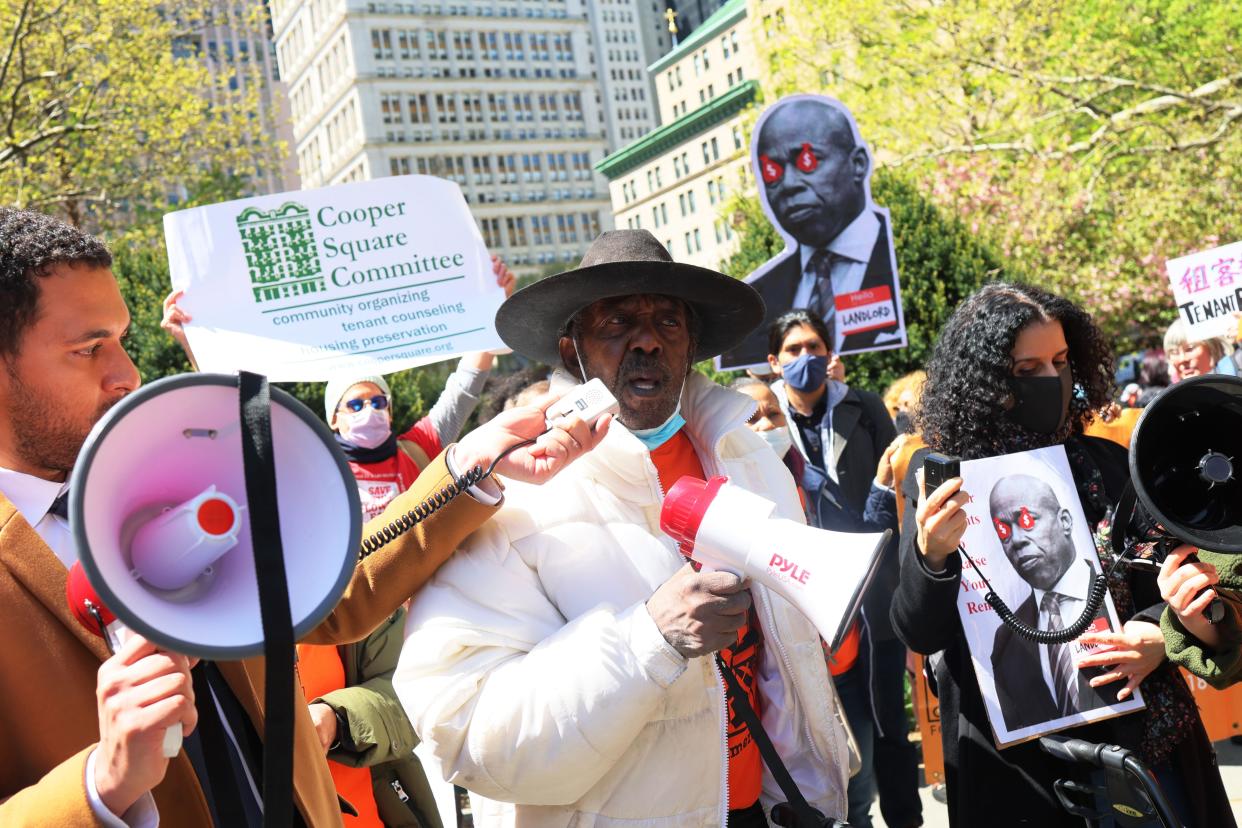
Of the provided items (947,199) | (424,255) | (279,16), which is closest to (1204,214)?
(947,199)

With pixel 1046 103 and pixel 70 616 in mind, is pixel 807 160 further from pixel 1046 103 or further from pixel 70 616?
pixel 1046 103

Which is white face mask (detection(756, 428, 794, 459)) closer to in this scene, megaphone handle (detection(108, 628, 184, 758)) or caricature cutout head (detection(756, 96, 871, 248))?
caricature cutout head (detection(756, 96, 871, 248))

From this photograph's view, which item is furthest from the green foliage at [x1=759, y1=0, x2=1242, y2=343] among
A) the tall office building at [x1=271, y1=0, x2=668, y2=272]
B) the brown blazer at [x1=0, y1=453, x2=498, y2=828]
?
the tall office building at [x1=271, y1=0, x2=668, y2=272]

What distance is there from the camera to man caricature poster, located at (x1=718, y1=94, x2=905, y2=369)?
21.4 ft

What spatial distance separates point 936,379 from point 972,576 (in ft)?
1.89

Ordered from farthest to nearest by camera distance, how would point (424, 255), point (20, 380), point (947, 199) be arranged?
point (947, 199), point (424, 255), point (20, 380)

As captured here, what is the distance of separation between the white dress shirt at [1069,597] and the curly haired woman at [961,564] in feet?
0.25

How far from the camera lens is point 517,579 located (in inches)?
86.8

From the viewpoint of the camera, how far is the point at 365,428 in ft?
15.9

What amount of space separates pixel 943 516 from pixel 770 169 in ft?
15.5

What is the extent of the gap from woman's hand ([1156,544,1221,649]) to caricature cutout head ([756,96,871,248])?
4378 millimetres

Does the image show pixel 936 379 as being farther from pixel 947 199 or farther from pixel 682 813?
pixel 947 199

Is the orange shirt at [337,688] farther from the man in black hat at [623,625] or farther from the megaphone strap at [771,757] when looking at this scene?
the megaphone strap at [771,757]

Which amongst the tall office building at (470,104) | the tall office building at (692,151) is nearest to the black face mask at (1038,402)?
the tall office building at (692,151)
